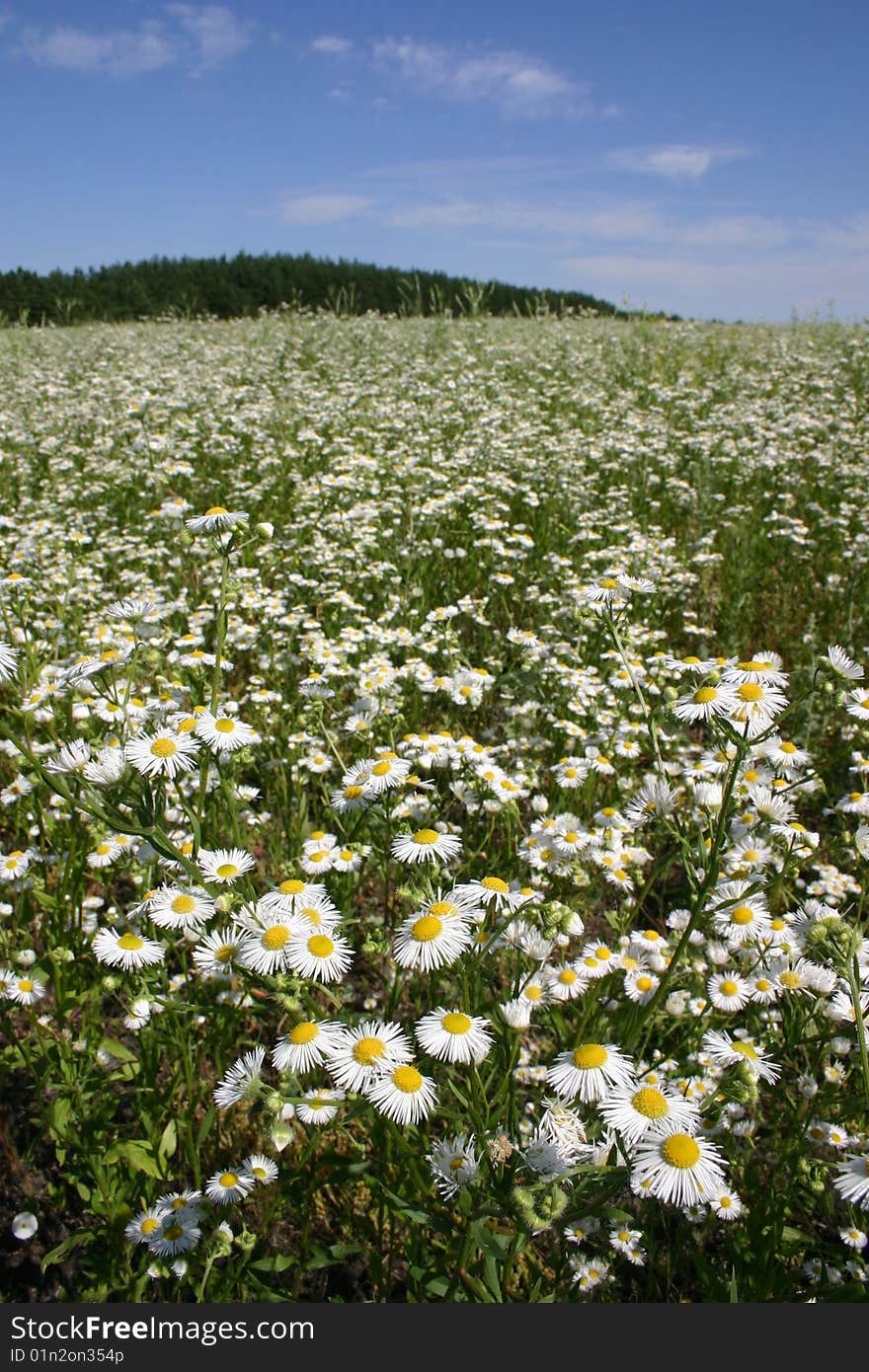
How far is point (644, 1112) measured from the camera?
1.13m

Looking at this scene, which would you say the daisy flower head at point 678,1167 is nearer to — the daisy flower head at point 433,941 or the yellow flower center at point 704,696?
the daisy flower head at point 433,941

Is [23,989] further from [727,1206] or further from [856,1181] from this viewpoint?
[856,1181]

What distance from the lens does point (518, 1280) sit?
1.69 meters

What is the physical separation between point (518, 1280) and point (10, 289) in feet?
96.8

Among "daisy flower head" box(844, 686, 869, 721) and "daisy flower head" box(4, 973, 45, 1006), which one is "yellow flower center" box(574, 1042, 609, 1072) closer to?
"daisy flower head" box(844, 686, 869, 721)

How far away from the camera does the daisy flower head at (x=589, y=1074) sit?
3.81ft

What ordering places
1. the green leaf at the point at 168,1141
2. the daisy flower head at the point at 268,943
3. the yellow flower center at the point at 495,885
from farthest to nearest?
1. the green leaf at the point at 168,1141
2. the yellow flower center at the point at 495,885
3. the daisy flower head at the point at 268,943

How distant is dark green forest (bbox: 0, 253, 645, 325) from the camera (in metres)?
21.6

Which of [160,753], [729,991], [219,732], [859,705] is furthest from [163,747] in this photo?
[859,705]

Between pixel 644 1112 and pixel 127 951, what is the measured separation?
1116 millimetres

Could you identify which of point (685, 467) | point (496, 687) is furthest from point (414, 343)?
point (496, 687)

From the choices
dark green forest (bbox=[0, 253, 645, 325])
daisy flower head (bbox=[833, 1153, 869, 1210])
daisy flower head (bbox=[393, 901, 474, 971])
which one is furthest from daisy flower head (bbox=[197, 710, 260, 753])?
dark green forest (bbox=[0, 253, 645, 325])

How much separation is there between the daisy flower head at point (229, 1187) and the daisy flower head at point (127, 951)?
45 cm

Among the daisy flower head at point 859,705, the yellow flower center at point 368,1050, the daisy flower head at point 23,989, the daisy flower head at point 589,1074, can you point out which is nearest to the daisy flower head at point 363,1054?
the yellow flower center at point 368,1050
